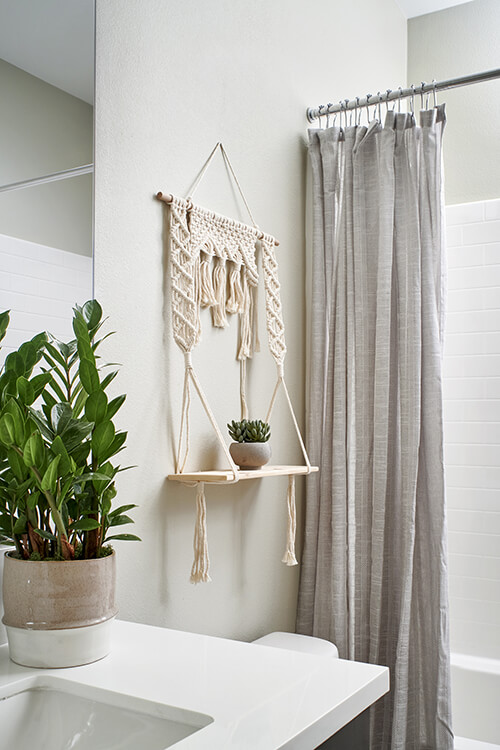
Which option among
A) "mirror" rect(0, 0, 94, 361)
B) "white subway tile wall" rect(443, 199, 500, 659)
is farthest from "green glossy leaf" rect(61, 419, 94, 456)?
"white subway tile wall" rect(443, 199, 500, 659)

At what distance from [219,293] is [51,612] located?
1013 mm

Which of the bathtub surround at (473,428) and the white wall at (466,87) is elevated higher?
the white wall at (466,87)

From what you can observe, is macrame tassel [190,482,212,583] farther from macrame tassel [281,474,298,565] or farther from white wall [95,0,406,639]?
macrame tassel [281,474,298,565]

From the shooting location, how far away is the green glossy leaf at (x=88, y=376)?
105 cm

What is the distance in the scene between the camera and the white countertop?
82cm

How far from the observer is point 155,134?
1.64 metres

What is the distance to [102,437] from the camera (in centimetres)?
106

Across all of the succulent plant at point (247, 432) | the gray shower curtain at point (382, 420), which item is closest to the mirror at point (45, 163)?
the succulent plant at point (247, 432)

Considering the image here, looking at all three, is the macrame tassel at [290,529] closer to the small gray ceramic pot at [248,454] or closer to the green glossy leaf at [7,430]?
the small gray ceramic pot at [248,454]

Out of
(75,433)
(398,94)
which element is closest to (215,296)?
(75,433)

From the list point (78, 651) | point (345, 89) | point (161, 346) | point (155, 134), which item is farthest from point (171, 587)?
point (345, 89)

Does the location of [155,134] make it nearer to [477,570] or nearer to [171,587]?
[171,587]

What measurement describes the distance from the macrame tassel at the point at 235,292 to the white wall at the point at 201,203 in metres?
0.06

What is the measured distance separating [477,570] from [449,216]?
139 centimetres
